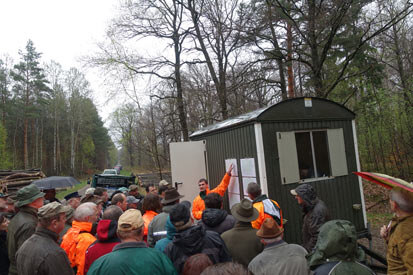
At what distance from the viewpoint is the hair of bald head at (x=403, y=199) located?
2.09m

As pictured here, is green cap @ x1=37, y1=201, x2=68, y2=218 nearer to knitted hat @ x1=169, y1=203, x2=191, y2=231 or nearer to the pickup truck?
knitted hat @ x1=169, y1=203, x2=191, y2=231

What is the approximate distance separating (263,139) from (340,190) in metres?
2.22

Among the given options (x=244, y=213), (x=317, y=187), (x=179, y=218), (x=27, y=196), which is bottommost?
(x=317, y=187)

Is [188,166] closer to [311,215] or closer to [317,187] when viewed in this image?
[317,187]

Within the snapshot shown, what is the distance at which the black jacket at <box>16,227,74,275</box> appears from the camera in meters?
2.24

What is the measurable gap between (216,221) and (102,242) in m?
1.30

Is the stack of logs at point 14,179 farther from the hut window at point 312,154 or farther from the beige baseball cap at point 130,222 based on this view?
the beige baseball cap at point 130,222

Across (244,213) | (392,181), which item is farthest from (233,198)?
(392,181)

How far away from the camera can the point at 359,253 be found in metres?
1.89

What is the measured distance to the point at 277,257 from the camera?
2.27m

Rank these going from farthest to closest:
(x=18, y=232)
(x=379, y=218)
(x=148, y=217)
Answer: (x=379, y=218) < (x=148, y=217) < (x=18, y=232)

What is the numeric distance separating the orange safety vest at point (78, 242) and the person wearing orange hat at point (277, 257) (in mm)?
1924

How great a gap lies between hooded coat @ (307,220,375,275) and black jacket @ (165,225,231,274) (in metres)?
0.88

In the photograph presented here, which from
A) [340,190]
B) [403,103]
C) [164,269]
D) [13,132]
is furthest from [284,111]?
[13,132]
